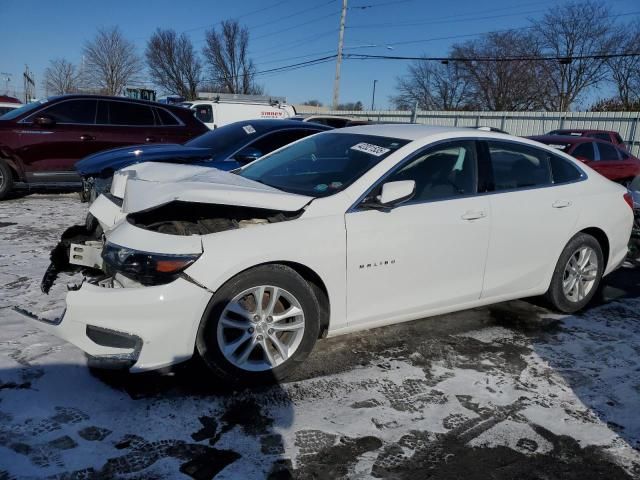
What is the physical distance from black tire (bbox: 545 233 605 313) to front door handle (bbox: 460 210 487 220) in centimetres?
106

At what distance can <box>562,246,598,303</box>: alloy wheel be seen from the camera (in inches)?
177

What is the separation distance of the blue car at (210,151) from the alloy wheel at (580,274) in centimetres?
358

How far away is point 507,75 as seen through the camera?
4400cm

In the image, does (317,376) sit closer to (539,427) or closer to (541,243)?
(539,427)

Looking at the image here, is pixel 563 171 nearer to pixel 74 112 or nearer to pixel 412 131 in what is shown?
pixel 412 131

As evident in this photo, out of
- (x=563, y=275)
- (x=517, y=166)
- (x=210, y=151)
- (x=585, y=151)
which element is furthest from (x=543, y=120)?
(x=517, y=166)

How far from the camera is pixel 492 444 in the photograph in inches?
106

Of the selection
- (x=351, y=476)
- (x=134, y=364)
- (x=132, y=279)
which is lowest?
(x=351, y=476)

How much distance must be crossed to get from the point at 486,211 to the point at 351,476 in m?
2.22

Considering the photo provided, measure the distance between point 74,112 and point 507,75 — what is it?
41.9 m

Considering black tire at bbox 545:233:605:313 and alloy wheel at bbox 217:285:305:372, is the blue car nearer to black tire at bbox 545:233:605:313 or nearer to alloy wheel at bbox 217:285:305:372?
alloy wheel at bbox 217:285:305:372

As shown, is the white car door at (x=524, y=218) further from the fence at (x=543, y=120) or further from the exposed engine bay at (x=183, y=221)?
the fence at (x=543, y=120)

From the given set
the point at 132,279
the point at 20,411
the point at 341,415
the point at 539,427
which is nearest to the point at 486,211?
the point at 539,427

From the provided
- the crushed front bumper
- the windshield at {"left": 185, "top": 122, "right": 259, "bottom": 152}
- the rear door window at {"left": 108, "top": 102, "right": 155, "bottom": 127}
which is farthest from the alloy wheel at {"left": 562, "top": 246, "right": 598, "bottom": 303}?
the rear door window at {"left": 108, "top": 102, "right": 155, "bottom": 127}
